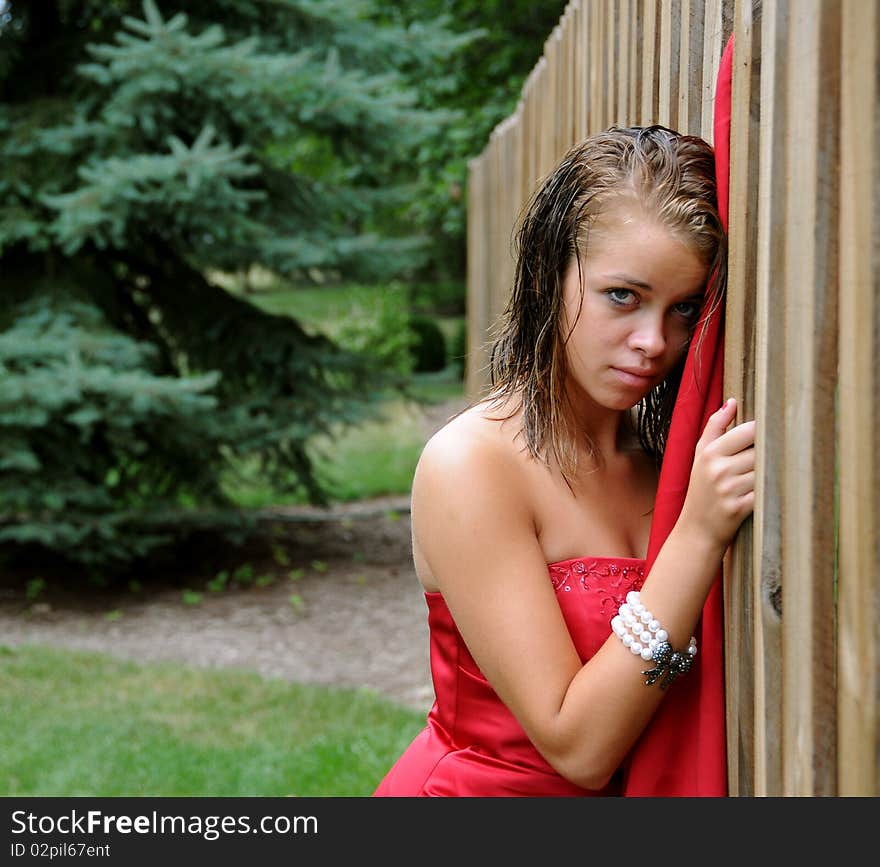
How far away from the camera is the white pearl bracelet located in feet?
5.29

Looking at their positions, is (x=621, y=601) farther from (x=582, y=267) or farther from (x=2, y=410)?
(x=2, y=410)

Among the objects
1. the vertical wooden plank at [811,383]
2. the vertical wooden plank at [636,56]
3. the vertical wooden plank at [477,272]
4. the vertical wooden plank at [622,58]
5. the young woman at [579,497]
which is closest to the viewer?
the vertical wooden plank at [811,383]

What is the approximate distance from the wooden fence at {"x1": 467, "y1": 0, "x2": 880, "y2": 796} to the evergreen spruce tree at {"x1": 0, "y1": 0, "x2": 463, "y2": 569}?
5328mm

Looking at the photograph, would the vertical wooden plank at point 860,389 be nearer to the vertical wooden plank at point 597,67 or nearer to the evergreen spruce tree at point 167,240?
the vertical wooden plank at point 597,67

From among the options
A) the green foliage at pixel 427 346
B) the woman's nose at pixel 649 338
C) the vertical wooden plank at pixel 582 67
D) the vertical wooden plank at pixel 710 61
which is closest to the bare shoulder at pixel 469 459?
the woman's nose at pixel 649 338

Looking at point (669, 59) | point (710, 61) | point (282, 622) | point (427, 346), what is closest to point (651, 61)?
point (669, 59)

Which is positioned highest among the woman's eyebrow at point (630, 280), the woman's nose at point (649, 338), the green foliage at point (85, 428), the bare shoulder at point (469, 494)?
the woman's eyebrow at point (630, 280)

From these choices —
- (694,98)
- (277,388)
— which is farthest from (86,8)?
(694,98)

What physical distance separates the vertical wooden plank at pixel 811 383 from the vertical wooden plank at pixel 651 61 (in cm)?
102

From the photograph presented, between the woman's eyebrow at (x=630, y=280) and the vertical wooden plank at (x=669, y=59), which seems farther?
the vertical wooden plank at (x=669, y=59)

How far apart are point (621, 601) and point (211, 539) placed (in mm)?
7165

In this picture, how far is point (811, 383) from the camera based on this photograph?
129 centimetres

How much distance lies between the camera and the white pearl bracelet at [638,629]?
161 centimetres

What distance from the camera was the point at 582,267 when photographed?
1.71 meters
